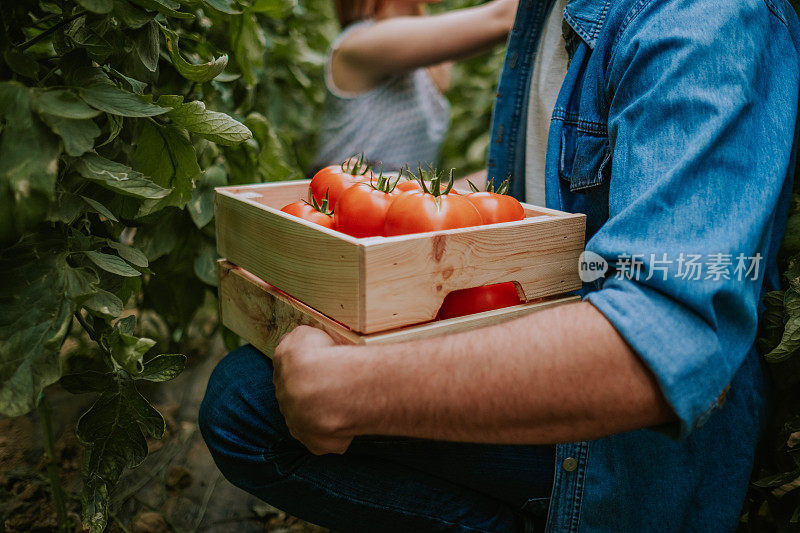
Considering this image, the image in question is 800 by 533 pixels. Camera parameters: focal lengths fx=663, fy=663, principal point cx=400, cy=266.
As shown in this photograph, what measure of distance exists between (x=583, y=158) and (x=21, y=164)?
31.8 inches

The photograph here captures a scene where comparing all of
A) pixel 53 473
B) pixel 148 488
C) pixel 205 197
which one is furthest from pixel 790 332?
pixel 148 488

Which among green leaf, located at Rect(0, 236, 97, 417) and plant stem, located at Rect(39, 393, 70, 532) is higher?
green leaf, located at Rect(0, 236, 97, 417)

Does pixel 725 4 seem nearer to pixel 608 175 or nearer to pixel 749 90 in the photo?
pixel 749 90

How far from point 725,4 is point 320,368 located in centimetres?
71

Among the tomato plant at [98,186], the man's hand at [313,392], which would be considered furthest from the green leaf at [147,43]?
the man's hand at [313,392]

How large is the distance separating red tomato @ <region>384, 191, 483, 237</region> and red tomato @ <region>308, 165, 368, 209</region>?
185 mm

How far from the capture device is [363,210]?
40.5 inches

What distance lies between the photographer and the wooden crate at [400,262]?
0.88m

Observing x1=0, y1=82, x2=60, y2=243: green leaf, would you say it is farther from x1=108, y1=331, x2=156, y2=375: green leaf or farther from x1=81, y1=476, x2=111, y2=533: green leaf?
Result: x1=81, y1=476, x2=111, y2=533: green leaf

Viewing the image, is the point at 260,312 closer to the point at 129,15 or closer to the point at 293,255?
the point at 293,255

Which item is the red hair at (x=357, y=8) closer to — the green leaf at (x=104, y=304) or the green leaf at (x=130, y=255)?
the green leaf at (x=130, y=255)

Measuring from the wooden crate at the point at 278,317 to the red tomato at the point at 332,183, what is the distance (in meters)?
0.19

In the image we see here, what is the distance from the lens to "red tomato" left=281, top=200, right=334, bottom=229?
1.08m

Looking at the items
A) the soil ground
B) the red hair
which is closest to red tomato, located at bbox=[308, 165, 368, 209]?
the soil ground
